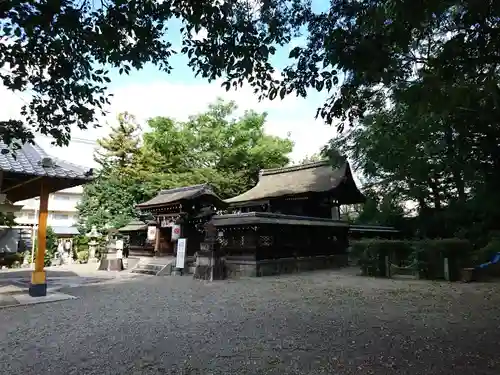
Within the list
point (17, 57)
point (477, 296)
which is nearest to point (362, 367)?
point (17, 57)

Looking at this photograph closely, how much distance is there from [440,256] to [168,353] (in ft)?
37.3

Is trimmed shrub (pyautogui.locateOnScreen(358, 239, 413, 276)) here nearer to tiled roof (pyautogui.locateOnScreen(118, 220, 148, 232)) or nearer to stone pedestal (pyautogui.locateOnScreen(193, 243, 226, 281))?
stone pedestal (pyautogui.locateOnScreen(193, 243, 226, 281))

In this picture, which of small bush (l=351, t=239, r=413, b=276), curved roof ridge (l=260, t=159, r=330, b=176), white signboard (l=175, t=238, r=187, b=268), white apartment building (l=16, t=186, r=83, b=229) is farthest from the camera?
white apartment building (l=16, t=186, r=83, b=229)

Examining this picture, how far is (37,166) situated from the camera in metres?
9.48

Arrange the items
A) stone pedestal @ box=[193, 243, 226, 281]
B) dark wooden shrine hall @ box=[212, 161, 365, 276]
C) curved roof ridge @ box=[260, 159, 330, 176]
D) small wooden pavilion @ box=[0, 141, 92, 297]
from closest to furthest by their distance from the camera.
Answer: small wooden pavilion @ box=[0, 141, 92, 297], stone pedestal @ box=[193, 243, 226, 281], dark wooden shrine hall @ box=[212, 161, 365, 276], curved roof ridge @ box=[260, 159, 330, 176]

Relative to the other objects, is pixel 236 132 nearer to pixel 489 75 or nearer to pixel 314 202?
pixel 314 202

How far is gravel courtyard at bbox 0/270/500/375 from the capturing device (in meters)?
4.39

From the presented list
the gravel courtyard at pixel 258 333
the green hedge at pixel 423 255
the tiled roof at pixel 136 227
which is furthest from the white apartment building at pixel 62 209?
the gravel courtyard at pixel 258 333

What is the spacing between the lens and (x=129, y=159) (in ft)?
86.2

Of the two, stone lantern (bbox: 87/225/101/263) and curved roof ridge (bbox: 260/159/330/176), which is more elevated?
curved roof ridge (bbox: 260/159/330/176)

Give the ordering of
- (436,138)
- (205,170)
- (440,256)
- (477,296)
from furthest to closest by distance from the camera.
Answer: (205,170)
(436,138)
(440,256)
(477,296)

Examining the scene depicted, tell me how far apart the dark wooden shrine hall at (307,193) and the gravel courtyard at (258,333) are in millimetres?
11014

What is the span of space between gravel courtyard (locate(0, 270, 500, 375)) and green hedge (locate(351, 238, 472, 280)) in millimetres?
2534

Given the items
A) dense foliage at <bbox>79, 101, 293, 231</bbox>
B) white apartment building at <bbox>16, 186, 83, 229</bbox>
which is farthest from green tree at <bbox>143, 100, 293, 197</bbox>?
white apartment building at <bbox>16, 186, 83, 229</bbox>
